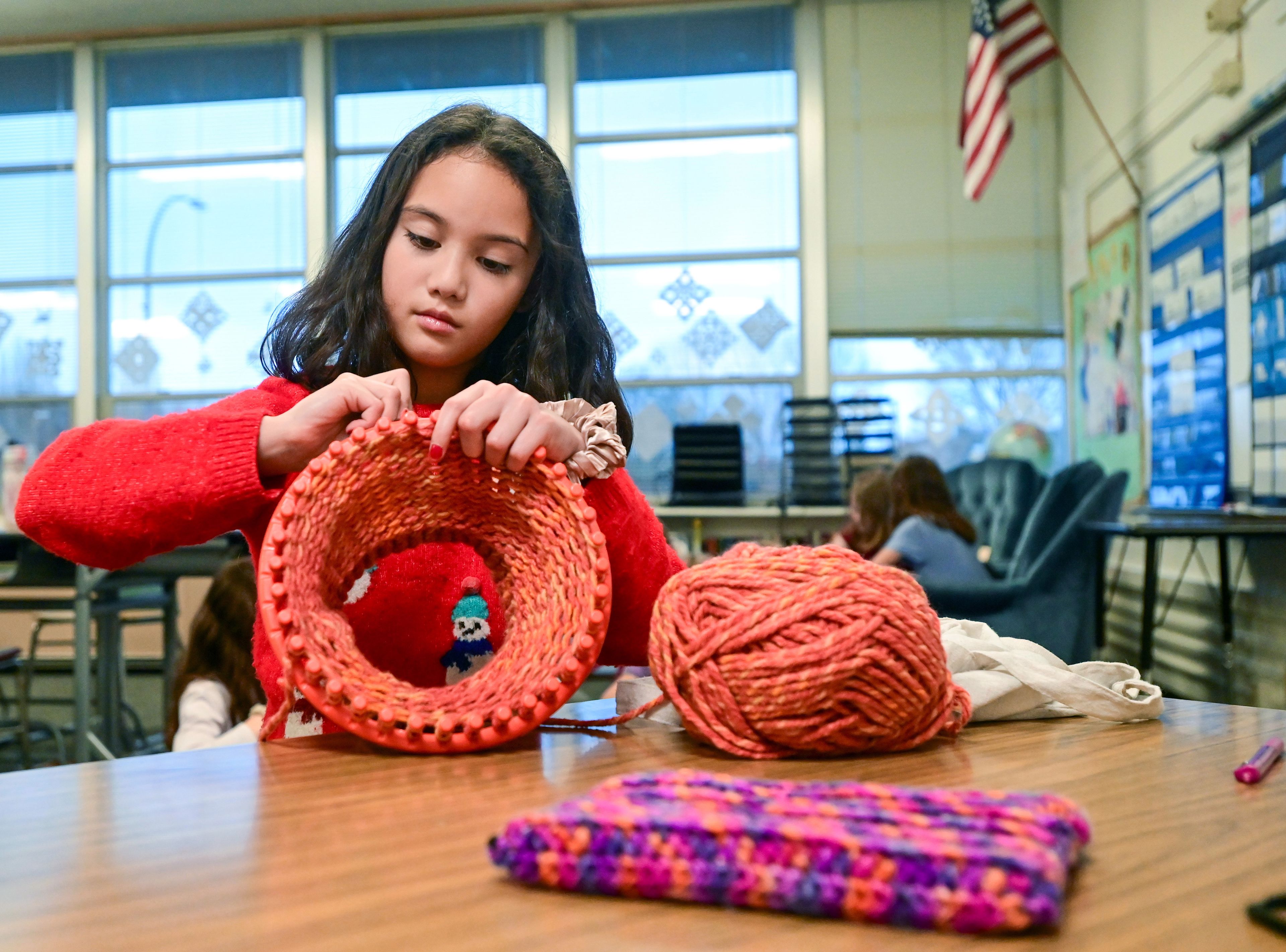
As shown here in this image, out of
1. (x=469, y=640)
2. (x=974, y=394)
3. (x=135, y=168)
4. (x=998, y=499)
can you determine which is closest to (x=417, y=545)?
(x=469, y=640)

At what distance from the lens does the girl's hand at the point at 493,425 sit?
2.08 ft

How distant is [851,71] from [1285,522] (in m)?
3.56

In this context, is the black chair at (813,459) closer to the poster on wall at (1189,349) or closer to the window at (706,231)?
the window at (706,231)

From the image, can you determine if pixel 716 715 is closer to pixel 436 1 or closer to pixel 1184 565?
pixel 1184 565

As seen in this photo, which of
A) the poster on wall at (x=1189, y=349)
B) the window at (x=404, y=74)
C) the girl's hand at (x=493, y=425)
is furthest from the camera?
the window at (x=404, y=74)

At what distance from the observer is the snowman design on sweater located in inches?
32.0

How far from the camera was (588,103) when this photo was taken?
5305 millimetres

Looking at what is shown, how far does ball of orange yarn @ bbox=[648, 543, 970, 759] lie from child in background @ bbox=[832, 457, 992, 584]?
2.38 meters

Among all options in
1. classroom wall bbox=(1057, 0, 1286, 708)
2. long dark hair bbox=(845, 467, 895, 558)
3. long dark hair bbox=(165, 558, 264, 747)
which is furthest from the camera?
long dark hair bbox=(845, 467, 895, 558)

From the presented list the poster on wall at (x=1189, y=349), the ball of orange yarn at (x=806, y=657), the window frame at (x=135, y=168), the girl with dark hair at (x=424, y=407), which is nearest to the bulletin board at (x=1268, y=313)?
the poster on wall at (x=1189, y=349)

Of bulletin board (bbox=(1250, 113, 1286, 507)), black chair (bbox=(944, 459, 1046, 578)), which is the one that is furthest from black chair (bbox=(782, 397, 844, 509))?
bulletin board (bbox=(1250, 113, 1286, 507))

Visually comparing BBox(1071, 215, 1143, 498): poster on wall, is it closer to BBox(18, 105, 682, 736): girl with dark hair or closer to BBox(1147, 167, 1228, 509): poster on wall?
BBox(1147, 167, 1228, 509): poster on wall

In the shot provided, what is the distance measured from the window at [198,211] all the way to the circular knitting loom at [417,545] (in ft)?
16.6

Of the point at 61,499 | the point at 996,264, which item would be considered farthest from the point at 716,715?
the point at 996,264
